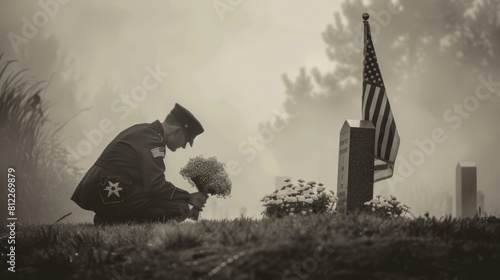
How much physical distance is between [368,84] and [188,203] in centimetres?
443

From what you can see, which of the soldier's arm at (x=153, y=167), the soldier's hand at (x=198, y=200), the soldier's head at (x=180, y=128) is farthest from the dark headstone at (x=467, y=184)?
the soldier's arm at (x=153, y=167)

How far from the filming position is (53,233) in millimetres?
10227

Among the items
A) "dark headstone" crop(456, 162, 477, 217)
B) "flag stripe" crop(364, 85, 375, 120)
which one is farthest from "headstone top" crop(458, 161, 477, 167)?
"flag stripe" crop(364, 85, 375, 120)

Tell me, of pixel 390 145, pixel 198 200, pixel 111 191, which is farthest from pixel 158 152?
pixel 390 145

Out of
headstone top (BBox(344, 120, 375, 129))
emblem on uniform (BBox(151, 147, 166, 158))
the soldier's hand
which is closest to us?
headstone top (BBox(344, 120, 375, 129))

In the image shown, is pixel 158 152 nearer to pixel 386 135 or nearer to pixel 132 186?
pixel 132 186

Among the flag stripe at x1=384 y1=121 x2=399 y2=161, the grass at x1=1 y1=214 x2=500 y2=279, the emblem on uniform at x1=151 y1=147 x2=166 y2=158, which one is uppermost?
the flag stripe at x1=384 y1=121 x2=399 y2=161

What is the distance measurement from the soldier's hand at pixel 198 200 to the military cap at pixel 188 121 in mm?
1264

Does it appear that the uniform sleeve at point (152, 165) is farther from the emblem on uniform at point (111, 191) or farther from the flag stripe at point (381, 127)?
the flag stripe at point (381, 127)

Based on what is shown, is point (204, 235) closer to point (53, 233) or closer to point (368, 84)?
point (53, 233)

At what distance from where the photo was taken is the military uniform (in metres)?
13.0

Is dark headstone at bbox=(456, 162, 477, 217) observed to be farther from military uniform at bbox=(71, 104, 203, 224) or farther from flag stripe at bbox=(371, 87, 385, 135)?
military uniform at bbox=(71, 104, 203, 224)

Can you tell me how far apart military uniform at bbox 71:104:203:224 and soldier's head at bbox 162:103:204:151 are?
435 millimetres

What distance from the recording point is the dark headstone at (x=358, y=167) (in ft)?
41.0
